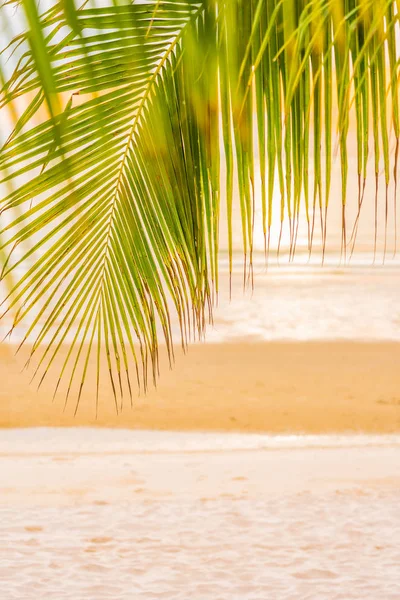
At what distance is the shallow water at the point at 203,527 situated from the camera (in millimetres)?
1485

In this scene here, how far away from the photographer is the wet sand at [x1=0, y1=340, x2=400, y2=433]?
439 cm

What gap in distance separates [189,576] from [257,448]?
80.3 inches

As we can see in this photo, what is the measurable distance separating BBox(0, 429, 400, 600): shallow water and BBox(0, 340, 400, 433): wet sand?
1216 mm

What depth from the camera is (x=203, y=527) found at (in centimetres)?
186

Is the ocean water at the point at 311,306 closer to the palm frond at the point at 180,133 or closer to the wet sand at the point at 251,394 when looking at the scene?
the wet sand at the point at 251,394

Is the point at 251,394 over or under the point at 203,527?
under

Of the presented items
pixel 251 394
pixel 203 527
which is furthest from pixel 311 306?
pixel 203 527

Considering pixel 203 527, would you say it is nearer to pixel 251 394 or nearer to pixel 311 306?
pixel 251 394

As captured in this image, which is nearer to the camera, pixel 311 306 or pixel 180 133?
pixel 180 133

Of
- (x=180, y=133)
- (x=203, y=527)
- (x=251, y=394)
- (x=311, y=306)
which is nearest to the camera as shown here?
(x=180, y=133)

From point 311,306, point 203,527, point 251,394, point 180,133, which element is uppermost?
point 180,133

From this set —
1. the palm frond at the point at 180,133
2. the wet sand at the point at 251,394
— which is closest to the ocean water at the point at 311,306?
the wet sand at the point at 251,394

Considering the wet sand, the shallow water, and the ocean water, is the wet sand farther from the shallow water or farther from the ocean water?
the shallow water

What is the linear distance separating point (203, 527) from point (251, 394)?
3.18 meters
